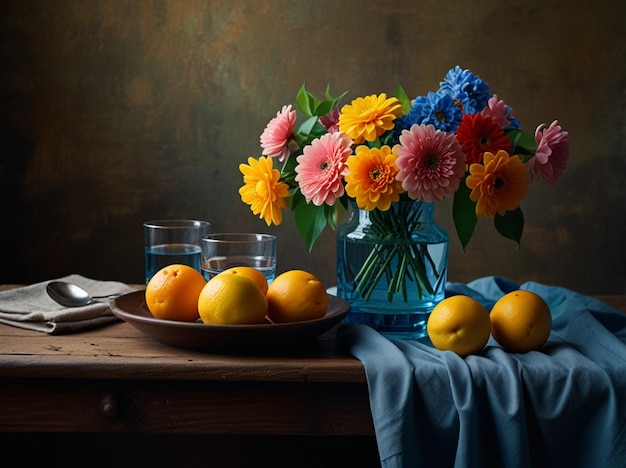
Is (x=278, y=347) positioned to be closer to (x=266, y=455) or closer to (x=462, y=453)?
(x=462, y=453)

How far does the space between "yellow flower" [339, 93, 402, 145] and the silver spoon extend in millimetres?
546

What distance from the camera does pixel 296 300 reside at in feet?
3.37

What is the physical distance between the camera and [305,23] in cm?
296

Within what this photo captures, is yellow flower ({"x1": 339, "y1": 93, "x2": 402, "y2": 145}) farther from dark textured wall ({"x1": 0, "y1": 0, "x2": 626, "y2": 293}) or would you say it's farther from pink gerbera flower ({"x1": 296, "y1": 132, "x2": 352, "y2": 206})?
dark textured wall ({"x1": 0, "y1": 0, "x2": 626, "y2": 293})

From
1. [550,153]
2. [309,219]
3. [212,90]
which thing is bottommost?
[309,219]

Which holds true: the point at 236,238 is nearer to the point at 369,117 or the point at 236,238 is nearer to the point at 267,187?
the point at 267,187

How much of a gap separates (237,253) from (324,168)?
0.19 meters

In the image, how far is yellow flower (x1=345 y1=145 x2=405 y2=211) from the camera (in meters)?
1.04

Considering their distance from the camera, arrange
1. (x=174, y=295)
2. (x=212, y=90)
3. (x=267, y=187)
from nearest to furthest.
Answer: (x=174, y=295)
(x=267, y=187)
(x=212, y=90)

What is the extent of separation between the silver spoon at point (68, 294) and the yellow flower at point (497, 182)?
2.22ft

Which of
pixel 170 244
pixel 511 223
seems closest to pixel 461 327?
pixel 511 223

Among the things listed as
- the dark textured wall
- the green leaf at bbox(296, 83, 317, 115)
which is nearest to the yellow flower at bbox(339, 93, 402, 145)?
the green leaf at bbox(296, 83, 317, 115)

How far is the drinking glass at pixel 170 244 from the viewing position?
1.23 meters

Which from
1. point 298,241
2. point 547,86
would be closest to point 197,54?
point 298,241
